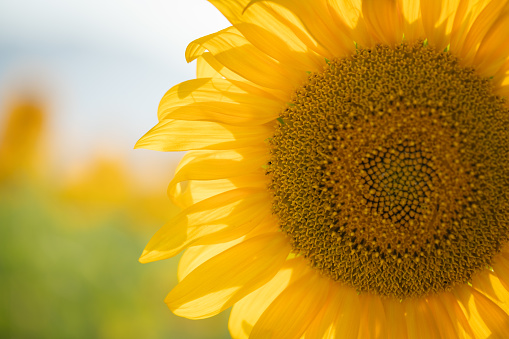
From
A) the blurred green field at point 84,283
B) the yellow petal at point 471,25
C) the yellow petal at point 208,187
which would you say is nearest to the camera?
the yellow petal at point 471,25

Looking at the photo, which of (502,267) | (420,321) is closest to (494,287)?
(502,267)

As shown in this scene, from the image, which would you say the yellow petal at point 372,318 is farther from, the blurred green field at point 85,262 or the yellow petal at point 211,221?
the blurred green field at point 85,262

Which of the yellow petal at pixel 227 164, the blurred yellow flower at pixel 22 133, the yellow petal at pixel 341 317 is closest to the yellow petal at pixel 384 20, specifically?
the yellow petal at pixel 227 164

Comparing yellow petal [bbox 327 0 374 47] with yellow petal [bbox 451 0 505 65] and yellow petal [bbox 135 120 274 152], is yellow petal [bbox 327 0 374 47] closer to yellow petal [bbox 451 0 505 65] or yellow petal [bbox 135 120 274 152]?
yellow petal [bbox 451 0 505 65]

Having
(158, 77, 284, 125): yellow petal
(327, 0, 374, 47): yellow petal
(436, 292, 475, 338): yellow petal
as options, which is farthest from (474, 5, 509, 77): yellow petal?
(436, 292, 475, 338): yellow petal

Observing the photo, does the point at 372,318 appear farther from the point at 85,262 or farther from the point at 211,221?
the point at 85,262

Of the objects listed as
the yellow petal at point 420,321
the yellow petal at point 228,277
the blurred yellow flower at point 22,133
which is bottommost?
the yellow petal at point 420,321

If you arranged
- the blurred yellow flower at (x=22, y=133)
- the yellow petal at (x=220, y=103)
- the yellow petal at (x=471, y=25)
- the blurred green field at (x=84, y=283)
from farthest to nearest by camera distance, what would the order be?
the blurred yellow flower at (x=22, y=133) → the blurred green field at (x=84, y=283) → the yellow petal at (x=220, y=103) → the yellow petal at (x=471, y=25)
